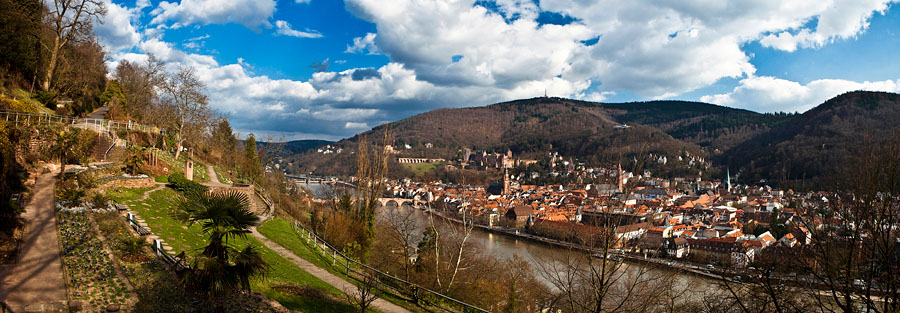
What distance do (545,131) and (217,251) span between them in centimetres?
15819

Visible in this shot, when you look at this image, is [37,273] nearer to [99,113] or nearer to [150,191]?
[150,191]

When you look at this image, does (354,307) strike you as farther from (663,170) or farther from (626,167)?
(663,170)

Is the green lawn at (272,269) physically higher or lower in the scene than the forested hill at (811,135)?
lower

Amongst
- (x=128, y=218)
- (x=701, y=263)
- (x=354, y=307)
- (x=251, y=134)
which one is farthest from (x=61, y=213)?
(x=701, y=263)

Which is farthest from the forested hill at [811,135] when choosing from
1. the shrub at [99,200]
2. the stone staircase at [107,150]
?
the shrub at [99,200]

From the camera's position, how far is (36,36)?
20.2m

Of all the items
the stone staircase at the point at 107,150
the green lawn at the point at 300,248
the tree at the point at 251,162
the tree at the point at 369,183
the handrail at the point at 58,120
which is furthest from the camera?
the tree at the point at 251,162

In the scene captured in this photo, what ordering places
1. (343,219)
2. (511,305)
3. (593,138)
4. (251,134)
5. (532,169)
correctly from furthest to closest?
(593,138), (532,169), (251,134), (343,219), (511,305)

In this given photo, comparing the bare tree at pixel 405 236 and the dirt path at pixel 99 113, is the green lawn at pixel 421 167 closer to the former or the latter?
the dirt path at pixel 99 113

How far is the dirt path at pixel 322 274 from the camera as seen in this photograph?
9314mm

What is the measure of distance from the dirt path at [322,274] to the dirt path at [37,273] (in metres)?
4.53

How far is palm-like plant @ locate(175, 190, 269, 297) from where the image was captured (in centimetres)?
514

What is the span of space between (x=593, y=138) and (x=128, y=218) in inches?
4882

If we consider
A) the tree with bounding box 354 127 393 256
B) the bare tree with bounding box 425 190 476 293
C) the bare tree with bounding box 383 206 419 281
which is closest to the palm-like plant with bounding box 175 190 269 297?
the bare tree with bounding box 425 190 476 293
